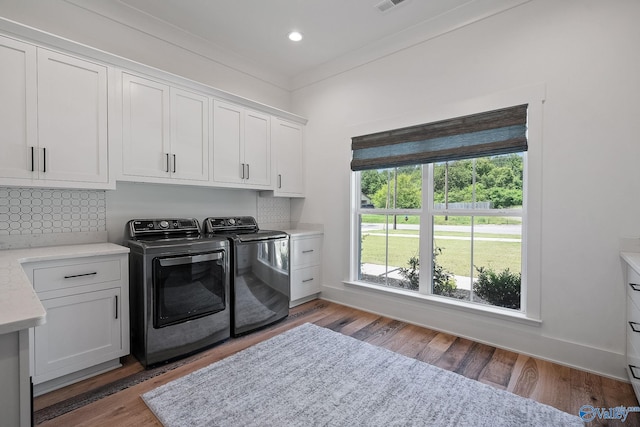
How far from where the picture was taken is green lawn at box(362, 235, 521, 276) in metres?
2.67

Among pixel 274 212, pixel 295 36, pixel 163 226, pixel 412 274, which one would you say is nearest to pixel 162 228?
pixel 163 226

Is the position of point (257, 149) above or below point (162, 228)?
above

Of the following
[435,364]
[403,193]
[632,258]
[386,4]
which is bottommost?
[435,364]

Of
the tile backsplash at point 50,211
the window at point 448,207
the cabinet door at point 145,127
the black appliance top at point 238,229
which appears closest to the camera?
the tile backsplash at point 50,211

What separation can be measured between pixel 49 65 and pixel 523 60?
355 centimetres

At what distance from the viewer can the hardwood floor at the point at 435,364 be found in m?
1.75

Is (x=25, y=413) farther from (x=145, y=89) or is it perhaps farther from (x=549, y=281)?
(x=549, y=281)

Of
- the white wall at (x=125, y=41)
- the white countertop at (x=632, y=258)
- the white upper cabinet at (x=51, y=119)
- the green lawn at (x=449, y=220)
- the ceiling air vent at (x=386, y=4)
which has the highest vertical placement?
the ceiling air vent at (x=386, y=4)

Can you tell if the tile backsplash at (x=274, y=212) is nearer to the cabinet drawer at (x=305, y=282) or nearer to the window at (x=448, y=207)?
the cabinet drawer at (x=305, y=282)

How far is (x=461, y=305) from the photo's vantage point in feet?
9.10

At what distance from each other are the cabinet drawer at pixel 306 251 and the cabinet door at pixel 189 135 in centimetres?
127

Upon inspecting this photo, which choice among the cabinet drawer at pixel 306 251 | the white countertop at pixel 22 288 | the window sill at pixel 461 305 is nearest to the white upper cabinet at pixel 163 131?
the white countertop at pixel 22 288

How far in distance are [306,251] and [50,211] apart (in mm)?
2409

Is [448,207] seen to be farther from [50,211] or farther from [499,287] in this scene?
[50,211]
